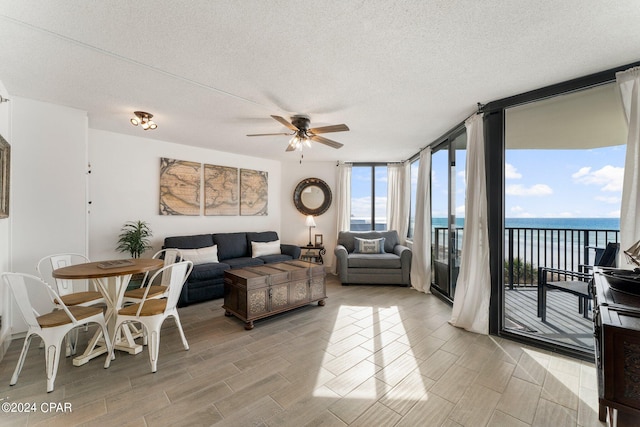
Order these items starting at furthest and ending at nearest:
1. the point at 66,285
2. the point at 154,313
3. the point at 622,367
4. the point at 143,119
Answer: the point at 143,119
the point at 66,285
the point at 154,313
the point at 622,367

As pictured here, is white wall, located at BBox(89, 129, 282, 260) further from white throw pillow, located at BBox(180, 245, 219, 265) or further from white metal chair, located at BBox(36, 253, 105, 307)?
white metal chair, located at BBox(36, 253, 105, 307)

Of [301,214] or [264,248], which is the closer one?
[264,248]

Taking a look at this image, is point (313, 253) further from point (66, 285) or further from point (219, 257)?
point (66, 285)

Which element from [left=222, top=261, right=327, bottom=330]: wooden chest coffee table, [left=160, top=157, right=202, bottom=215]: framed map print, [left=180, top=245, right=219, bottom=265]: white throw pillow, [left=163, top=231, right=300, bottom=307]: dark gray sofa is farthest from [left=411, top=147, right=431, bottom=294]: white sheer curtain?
[left=160, top=157, right=202, bottom=215]: framed map print

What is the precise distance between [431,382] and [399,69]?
2545mm

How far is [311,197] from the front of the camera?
6.03 m

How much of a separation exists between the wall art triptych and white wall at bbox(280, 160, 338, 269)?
54 cm

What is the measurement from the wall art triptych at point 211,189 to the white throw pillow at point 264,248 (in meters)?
0.85

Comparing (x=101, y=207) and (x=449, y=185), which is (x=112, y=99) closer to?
(x=101, y=207)

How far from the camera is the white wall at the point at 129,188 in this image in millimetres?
3748

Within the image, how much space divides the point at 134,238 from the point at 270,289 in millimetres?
2374

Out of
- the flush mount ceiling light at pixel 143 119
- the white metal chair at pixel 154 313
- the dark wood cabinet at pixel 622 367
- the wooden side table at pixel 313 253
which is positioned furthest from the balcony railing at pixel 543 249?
the flush mount ceiling light at pixel 143 119

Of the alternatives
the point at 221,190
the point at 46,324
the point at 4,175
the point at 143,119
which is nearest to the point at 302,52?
the point at 143,119

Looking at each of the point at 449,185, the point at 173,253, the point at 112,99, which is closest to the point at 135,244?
the point at 173,253
